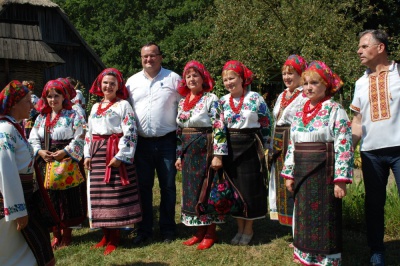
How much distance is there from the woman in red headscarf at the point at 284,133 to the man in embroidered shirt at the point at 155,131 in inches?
41.7

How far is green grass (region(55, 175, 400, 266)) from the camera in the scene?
4.06 metres

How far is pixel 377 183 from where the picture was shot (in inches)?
144

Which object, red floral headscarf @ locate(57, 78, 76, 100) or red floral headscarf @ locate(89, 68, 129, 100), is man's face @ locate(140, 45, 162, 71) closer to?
red floral headscarf @ locate(89, 68, 129, 100)

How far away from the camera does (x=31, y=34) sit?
623 inches

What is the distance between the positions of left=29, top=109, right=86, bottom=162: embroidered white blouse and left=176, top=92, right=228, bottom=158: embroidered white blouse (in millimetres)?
1029

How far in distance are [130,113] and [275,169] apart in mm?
1564

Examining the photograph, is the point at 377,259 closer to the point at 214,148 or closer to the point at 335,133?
the point at 335,133

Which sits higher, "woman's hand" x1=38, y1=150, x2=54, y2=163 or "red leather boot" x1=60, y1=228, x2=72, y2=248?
"woman's hand" x1=38, y1=150, x2=54, y2=163

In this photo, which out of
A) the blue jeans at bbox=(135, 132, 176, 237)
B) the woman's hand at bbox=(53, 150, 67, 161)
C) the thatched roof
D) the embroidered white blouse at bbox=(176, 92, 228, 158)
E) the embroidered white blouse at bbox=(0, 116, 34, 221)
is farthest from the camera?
the thatched roof

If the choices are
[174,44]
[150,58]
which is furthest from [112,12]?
[150,58]

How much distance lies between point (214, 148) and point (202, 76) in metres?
0.75

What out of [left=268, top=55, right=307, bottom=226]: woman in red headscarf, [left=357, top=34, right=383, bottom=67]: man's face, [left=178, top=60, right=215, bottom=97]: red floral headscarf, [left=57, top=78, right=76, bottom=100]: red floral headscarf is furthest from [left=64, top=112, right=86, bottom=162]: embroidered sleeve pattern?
[left=357, top=34, right=383, bottom=67]: man's face

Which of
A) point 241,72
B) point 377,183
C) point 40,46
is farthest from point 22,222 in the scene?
point 40,46

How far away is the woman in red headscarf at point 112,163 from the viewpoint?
14.1 ft
